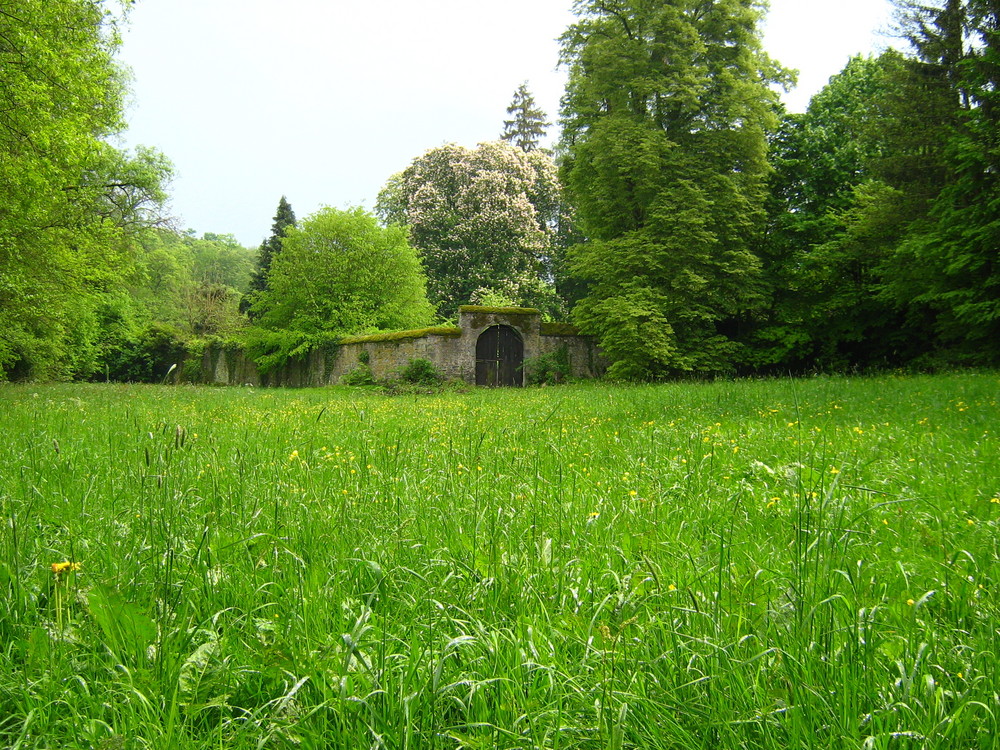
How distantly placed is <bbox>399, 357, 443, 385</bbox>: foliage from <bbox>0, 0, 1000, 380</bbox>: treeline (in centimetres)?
543

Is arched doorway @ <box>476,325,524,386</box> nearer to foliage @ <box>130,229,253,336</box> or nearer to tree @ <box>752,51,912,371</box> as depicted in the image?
tree @ <box>752,51,912,371</box>

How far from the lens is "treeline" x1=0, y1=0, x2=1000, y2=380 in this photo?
45.9 ft

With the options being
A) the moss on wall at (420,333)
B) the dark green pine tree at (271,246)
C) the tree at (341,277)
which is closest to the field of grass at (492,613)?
the moss on wall at (420,333)

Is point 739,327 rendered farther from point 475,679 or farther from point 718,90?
point 475,679

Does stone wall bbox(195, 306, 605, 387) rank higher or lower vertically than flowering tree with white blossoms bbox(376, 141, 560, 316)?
lower

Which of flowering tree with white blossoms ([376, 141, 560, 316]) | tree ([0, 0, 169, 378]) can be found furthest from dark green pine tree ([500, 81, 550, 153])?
tree ([0, 0, 169, 378])

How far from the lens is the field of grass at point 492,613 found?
1432 millimetres

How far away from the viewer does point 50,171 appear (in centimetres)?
1126

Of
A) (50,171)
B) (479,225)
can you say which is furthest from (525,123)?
(50,171)

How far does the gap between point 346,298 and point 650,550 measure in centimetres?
2556

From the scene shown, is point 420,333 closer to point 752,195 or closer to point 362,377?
point 362,377

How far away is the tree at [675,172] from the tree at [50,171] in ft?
45.9

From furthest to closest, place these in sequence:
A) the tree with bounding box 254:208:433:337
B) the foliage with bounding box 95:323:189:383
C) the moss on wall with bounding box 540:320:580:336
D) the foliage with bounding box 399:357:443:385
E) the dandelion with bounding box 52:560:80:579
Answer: the foliage with bounding box 95:323:189:383
the tree with bounding box 254:208:433:337
the moss on wall with bounding box 540:320:580:336
the foliage with bounding box 399:357:443:385
the dandelion with bounding box 52:560:80:579

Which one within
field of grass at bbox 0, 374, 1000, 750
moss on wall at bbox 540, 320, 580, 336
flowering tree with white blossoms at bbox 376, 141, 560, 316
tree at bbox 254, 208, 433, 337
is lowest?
field of grass at bbox 0, 374, 1000, 750
